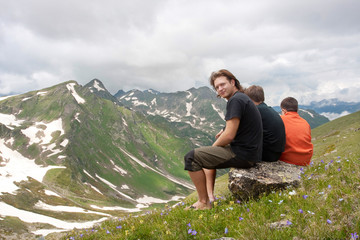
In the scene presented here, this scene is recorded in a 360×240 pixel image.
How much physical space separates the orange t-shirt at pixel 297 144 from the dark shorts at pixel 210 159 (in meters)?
2.86

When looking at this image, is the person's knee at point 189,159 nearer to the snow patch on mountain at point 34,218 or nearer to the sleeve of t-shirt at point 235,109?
the sleeve of t-shirt at point 235,109

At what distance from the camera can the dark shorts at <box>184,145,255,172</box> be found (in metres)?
7.65

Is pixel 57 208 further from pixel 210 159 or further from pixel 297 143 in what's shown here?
pixel 297 143

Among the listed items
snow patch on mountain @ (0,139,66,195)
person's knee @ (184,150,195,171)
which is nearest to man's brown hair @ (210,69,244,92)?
person's knee @ (184,150,195,171)

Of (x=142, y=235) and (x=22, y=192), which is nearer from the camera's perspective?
(x=142, y=235)

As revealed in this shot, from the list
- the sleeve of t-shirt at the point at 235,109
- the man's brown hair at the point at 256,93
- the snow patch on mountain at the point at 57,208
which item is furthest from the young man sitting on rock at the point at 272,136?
the snow patch on mountain at the point at 57,208

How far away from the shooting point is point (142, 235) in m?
6.53

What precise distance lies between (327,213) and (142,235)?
4536mm

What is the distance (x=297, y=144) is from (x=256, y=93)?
2.63m

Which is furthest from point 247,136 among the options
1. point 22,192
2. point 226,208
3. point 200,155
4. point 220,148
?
point 22,192

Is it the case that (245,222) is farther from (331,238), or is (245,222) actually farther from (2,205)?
(2,205)

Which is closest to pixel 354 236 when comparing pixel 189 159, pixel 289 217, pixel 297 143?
pixel 289 217

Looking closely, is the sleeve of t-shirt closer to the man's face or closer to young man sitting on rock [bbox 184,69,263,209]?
young man sitting on rock [bbox 184,69,263,209]

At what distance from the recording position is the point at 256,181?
738 cm
